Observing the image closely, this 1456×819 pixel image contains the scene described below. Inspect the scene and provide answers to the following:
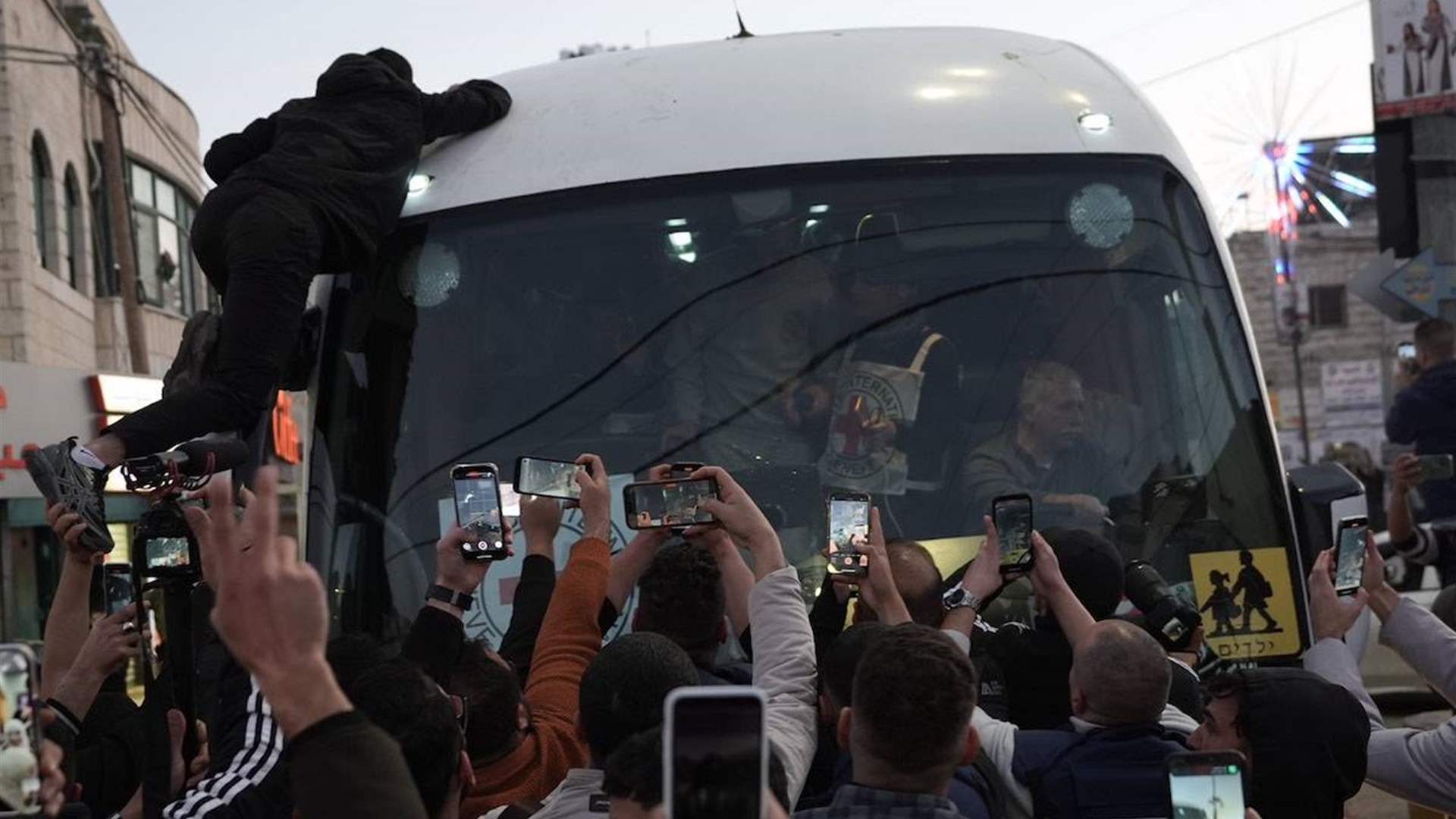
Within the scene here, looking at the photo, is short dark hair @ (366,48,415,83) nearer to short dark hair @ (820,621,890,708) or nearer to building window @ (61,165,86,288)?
short dark hair @ (820,621,890,708)

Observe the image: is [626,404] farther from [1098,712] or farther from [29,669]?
[29,669]

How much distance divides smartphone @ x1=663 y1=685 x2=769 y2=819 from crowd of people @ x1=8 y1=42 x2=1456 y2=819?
35cm

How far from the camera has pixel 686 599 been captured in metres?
4.32

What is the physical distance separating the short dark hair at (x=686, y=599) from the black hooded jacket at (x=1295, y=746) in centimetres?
102

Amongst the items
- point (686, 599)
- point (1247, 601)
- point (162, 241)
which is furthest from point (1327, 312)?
point (686, 599)

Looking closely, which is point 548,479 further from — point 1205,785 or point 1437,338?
point 1437,338

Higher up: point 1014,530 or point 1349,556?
point 1014,530

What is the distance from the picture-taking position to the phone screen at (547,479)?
4.58m

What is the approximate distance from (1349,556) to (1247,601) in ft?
1.75

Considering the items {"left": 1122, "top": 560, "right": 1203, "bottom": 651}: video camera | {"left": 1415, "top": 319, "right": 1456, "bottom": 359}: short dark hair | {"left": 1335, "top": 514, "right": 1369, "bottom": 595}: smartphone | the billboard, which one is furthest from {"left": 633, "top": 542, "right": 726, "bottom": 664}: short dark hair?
the billboard

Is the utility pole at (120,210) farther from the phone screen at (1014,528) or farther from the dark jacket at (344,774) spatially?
the dark jacket at (344,774)

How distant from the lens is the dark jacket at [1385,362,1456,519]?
9789mm

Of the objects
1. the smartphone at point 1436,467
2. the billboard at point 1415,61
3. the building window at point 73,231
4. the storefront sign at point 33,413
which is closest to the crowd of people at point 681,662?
the smartphone at point 1436,467

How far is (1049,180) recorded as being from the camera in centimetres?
558
